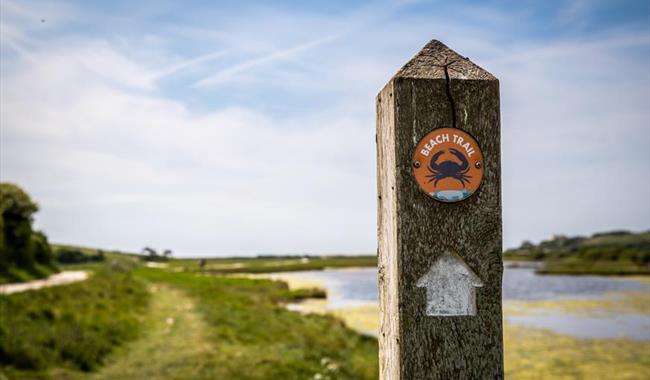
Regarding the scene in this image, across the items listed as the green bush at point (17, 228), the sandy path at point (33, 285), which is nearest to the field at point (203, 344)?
the sandy path at point (33, 285)

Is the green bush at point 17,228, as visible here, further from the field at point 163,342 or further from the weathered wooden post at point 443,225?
the weathered wooden post at point 443,225

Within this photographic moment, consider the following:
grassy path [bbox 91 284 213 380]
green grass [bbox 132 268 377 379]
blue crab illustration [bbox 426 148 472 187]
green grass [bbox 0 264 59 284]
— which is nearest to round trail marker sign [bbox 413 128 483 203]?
blue crab illustration [bbox 426 148 472 187]

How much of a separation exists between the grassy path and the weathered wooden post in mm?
7003

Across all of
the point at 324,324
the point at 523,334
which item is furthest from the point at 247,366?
the point at 523,334

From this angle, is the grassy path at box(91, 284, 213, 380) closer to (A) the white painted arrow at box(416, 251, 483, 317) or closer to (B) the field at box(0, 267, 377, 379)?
(B) the field at box(0, 267, 377, 379)

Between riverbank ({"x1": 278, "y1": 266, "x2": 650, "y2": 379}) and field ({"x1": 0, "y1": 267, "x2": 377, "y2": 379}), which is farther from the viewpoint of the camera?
riverbank ({"x1": 278, "y1": 266, "x2": 650, "y2": 379})

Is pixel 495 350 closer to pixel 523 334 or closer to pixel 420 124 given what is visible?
pixel 420 124

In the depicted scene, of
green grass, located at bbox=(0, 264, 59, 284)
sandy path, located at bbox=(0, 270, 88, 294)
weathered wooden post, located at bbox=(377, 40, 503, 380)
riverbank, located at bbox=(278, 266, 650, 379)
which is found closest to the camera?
weathered wooden post, located at bbox=(377, 40, 503, 380)

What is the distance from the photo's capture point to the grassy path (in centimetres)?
823

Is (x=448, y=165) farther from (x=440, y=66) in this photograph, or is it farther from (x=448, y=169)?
(x=440, y=66)

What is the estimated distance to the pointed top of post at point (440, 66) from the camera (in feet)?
5.84

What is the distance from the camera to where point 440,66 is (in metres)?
1.81

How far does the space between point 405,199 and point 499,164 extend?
0.35 meters

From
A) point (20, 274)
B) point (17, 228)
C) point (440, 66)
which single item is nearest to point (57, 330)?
point (440, 66)
